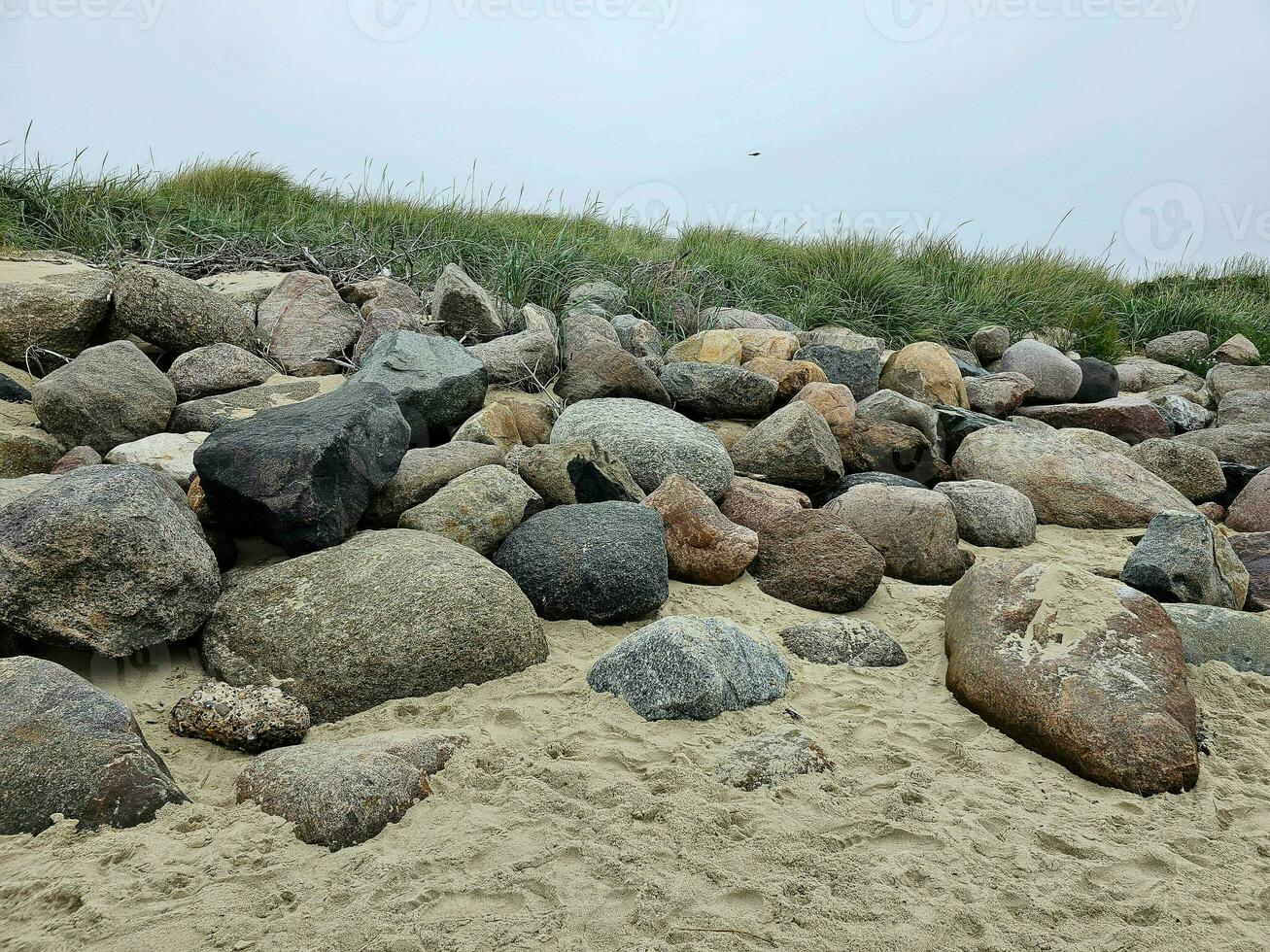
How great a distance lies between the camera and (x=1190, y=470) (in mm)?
6086

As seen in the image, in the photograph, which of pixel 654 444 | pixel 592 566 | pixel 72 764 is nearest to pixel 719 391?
pixel 654 444

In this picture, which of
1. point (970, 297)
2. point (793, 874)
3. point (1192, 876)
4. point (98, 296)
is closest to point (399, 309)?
point (98, 296)

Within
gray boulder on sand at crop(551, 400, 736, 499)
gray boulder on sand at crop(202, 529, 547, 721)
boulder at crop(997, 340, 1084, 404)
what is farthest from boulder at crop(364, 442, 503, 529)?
boulder at crop(997, 340, 1084, 404)

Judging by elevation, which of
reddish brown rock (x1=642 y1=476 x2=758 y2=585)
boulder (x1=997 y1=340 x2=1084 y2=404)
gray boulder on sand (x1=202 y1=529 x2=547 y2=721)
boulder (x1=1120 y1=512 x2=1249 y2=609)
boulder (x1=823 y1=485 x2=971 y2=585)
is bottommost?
gray boulder on sand (x1=202 y1=529 x2=547 y2=721)

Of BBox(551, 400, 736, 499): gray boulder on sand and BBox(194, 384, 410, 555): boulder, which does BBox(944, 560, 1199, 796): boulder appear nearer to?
BBox(551, 400, 736, 499): gray boulder on sand

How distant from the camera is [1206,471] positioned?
6.07m

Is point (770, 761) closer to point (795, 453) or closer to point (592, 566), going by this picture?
point (592, 566)

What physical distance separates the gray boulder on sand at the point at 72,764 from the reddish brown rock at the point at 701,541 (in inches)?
89.7

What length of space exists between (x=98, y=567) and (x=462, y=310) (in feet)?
13.1

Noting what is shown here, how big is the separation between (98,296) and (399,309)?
6.26 feet

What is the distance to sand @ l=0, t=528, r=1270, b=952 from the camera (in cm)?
200

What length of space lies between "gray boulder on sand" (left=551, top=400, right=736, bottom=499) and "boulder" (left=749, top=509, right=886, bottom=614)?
2.07ft

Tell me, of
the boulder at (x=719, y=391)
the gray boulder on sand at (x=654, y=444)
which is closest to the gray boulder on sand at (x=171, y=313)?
the gray boulder on sand at (x=654, y=444)

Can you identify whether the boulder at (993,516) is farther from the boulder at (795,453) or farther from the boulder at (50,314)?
the boulder at (50,314)
